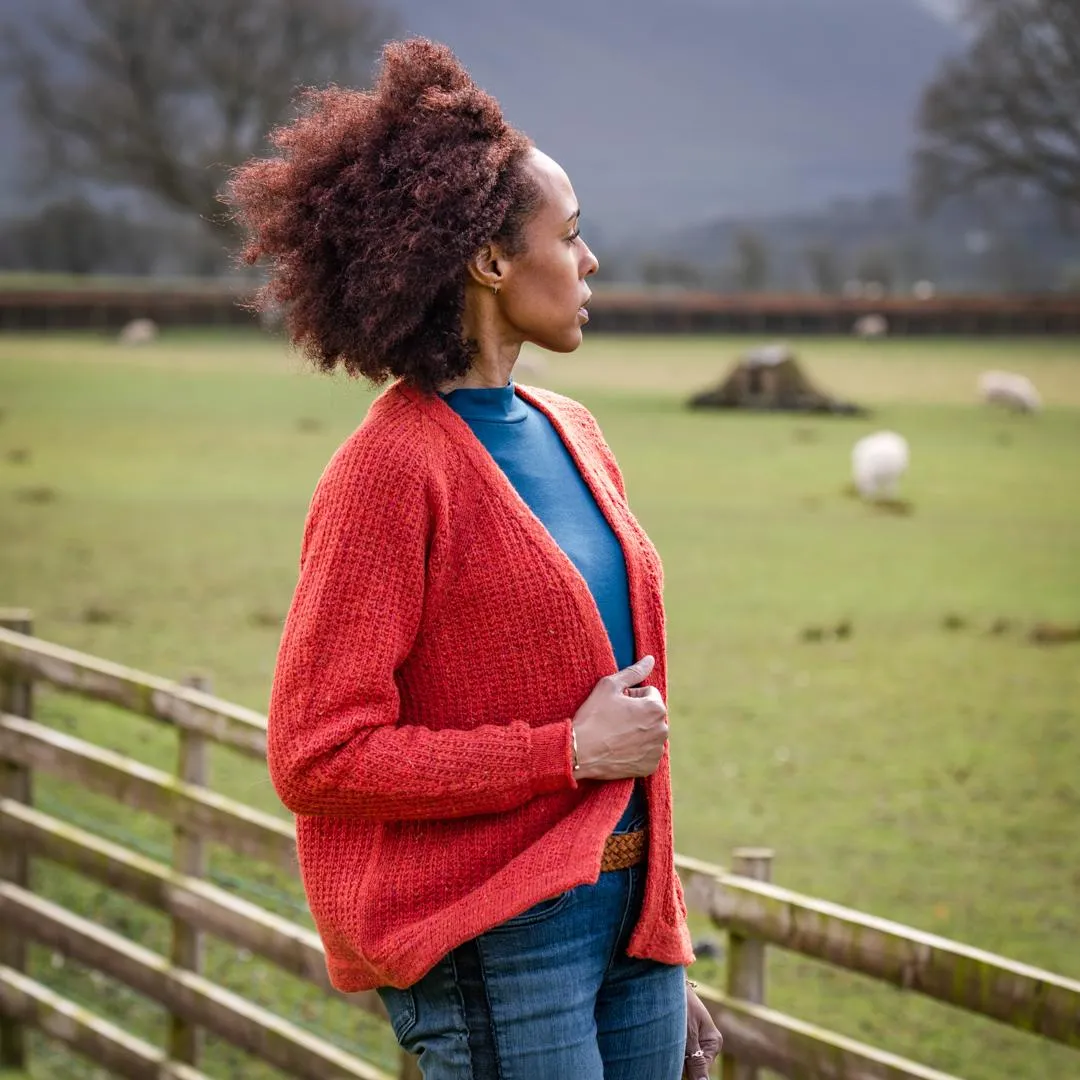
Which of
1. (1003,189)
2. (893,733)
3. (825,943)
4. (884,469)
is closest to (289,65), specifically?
(1003,189)

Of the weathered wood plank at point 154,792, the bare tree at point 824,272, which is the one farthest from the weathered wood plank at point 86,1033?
the bare tree at point 824,272

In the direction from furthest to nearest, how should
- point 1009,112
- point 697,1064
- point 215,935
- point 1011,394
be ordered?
1. point 1009,112
2. point 1011,394
3. point 215,935
4. point 697,1064

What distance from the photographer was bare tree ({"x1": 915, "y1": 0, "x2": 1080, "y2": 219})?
57.9 meters

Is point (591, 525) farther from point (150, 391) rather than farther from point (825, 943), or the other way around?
point (150, 391)

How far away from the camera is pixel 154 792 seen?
178 inches

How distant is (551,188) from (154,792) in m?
2.67

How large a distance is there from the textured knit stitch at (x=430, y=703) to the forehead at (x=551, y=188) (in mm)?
295

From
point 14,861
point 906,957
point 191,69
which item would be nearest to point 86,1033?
point 14,861

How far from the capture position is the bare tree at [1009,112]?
5791 centimetres

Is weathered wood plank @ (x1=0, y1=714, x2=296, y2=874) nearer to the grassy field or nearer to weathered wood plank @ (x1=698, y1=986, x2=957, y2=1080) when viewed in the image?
the grassy field

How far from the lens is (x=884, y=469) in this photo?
17688 millimetres

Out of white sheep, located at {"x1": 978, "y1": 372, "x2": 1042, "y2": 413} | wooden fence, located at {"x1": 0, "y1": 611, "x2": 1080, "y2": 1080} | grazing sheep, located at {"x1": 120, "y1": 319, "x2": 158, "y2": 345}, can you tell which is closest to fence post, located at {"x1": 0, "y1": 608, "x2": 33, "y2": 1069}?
wooden fence, located at {"x1": 0, "y1": 611, "x2": 1080, "y2": 1080}

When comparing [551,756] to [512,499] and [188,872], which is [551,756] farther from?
[188,872]

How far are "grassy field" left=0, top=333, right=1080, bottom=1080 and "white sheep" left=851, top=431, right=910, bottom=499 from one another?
1.39 ft
